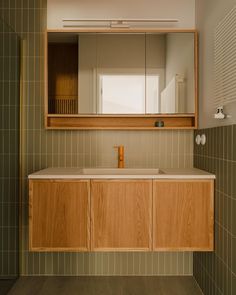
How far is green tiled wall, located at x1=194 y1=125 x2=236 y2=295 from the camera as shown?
6.66 feet

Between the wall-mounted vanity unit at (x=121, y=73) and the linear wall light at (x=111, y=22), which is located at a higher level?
the linear wall light at (x=111, y=22)

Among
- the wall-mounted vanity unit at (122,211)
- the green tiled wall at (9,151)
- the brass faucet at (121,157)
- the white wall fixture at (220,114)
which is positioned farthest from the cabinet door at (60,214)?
the white wall fixture at (220,114)

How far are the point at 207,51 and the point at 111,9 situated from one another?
0.93 metres

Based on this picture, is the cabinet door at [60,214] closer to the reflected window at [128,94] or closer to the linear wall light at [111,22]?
the reflected window at [128,94]

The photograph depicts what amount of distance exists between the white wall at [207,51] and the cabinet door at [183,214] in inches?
19.5

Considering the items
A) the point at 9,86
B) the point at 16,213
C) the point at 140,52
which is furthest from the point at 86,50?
the point at 16,213

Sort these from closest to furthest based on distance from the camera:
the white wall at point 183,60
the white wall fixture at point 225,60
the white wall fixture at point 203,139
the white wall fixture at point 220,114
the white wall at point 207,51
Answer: the white wall fixture at point 225,60, the white wall fixture at point 220,114, the white wall at point 207,51, the white wall fixture at point 203,139, the white wall at point 183,60

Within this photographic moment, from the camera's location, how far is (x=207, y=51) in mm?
2643

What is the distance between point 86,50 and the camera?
2.91 m

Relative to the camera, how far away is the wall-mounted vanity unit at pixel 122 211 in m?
2.44

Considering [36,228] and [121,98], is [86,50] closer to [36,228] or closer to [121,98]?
[121,98]

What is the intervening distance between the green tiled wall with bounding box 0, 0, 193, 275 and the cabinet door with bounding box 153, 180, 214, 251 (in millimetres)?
624

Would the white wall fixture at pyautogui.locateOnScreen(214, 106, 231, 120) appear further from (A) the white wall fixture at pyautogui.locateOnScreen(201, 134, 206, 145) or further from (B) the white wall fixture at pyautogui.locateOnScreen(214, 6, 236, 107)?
(A) the white wall fixture at pyautogui.locateOnScreen(201, 134, 206, 145)

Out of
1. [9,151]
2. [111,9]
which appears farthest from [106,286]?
[111,9]
